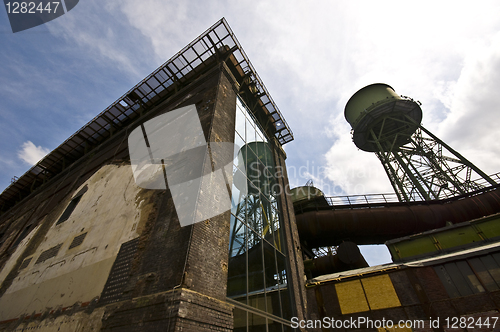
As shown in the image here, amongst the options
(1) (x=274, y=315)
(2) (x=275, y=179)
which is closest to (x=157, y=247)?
(1) (x=274, y=315)

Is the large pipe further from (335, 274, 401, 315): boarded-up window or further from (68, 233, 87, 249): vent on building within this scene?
(68, 233, 87, 249): vent on building

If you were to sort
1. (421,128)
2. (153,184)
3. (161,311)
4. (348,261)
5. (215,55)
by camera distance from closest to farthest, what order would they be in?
(161,311) < (153,184) < (348,261) < (215,55) < (421,128)

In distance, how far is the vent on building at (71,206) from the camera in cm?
900

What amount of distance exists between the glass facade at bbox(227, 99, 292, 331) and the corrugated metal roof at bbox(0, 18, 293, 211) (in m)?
2.57

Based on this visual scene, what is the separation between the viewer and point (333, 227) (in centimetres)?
1129

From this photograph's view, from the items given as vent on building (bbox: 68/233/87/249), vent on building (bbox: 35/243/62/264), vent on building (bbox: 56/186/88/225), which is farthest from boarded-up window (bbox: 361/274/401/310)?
vent on building (bbox: 56/186/88/225)

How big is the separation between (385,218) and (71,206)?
45.4 feet

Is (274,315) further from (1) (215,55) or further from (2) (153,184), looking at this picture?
(1) (215,55)

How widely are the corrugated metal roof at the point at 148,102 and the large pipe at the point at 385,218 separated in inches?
208

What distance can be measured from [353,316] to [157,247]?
6.36m

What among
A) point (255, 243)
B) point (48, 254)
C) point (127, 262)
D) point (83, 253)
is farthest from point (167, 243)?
point (48, 254)

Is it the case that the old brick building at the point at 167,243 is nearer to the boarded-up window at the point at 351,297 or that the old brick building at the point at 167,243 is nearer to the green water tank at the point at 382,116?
the boarded-up window at the point at 351,297

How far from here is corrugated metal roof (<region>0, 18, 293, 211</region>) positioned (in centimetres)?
1064

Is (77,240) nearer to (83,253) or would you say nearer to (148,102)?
(83,253)
